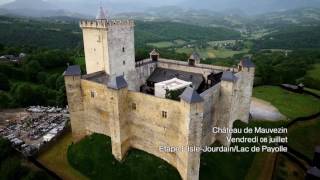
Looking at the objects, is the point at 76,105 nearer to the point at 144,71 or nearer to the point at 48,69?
the point at 144,71

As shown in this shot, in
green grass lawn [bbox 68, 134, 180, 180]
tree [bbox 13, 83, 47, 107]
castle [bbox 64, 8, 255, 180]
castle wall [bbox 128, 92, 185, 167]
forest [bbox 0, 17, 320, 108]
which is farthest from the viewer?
forest [bbox 0, 17, 320, 108]

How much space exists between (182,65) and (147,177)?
69.3 ft

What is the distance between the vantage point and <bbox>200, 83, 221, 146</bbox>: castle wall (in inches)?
1370

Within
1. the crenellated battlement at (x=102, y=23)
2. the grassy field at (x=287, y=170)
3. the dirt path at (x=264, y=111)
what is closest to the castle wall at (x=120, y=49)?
the crenellated battlement at (x=102, y=23)

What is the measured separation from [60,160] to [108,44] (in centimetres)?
1677

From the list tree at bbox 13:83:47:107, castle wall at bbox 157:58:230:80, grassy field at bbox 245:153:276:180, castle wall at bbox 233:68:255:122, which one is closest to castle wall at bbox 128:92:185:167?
grassy field at bbox 245:153:276:180

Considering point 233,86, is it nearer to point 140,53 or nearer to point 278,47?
point 140,53

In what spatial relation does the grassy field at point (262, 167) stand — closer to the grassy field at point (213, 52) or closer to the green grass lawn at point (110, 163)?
the green grass lawn at point (110, 163)

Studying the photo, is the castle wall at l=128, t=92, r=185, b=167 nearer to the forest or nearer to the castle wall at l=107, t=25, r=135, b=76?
the castle wall at l=107, t=25, r=135, b=76

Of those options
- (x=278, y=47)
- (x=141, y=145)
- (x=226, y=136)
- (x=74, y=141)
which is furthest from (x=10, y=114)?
(x=278, y=47)

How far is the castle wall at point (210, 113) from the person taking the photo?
3479cm

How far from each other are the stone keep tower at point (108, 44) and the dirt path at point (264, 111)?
77.5 feet

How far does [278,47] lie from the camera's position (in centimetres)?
15375

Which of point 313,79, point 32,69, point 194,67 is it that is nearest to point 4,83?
point 32,69
